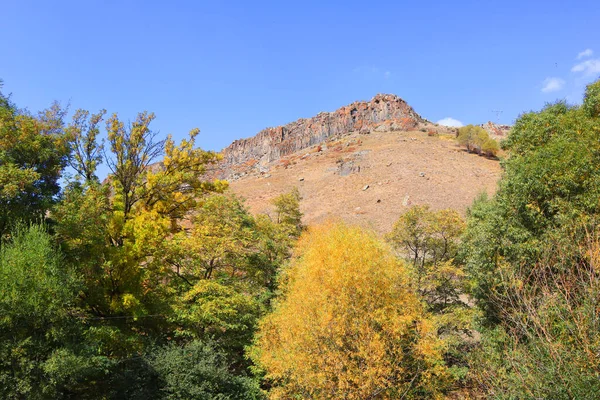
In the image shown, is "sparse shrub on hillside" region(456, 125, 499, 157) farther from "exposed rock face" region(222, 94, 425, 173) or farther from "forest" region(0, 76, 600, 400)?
"forest" region(0, 76, 600, 400)

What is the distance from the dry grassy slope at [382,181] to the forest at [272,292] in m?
21.0

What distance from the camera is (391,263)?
1639 cm

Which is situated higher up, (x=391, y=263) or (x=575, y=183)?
(x=575, y=183)

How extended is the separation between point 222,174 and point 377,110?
168 feet

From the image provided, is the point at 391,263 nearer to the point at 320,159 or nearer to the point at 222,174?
the point at 320,159

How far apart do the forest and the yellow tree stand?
85 mm

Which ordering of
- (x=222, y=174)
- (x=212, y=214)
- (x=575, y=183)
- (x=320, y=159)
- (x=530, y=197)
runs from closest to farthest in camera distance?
1. (x=575, y=183)
2. (x=530, y=197)
3. (x=212, y=214)
4. (x=320, y=159)
5. (x=222, y=174)

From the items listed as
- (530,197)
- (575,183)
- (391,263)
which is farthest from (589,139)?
(391,263)

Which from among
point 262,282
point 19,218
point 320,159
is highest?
point 320,159

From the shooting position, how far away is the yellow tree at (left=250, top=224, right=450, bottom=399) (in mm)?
13672

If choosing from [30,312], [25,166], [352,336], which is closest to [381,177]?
[352,336]

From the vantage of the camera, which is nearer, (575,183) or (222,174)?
(575,183)

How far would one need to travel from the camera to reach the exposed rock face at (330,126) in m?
108

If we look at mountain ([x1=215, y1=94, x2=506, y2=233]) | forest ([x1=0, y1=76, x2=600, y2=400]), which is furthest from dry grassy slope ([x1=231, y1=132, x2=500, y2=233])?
forest ([x1=0, y1=76, x2=600, y2=400])
